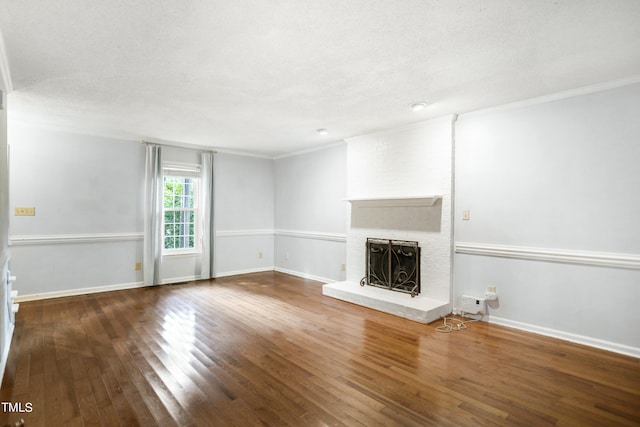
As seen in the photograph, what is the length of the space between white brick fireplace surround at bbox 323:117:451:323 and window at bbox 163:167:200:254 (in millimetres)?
2834

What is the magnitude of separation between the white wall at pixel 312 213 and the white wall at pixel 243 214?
0.22 m

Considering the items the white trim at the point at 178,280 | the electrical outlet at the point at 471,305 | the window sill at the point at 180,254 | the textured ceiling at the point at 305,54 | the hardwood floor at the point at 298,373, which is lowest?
the hardwood floor at the point at 298,373

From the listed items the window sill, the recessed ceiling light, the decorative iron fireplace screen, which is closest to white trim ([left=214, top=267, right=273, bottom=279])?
the window sill

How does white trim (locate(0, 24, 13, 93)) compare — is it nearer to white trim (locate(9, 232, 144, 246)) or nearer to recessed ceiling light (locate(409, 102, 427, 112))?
white trim (locate(9, 232, 144, 246))

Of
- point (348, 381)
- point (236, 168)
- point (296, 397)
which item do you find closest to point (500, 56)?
point (348, 381)

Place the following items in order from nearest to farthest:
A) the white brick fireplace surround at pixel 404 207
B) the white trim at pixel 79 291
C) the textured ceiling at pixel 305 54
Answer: the textured ceiling at pixel 305 54 < the white brick fireplace surround at pixel 404 207 < the white trim at pixel 79 291

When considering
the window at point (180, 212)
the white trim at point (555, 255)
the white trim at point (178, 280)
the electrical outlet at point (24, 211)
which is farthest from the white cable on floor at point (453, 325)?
the electrical outlet at point (24, 211)

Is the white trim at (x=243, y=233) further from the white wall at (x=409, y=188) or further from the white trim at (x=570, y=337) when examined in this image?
the white trim at (x=570, y=337)

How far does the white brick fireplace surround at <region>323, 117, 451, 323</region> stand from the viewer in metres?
4.11

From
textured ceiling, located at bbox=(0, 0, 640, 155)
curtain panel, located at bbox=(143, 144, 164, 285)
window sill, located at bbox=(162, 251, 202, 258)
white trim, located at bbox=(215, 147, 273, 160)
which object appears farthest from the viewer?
white trim, located at bbox=(215, 147, 273, 160)

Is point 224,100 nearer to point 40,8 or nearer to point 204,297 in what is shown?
point 40,8

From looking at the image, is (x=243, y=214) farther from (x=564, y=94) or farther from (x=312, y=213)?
(x=564, y=94)

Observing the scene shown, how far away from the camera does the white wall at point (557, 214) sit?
2.96 metres

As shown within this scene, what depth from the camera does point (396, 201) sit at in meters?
4.59
